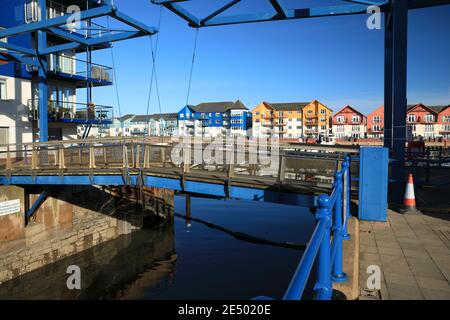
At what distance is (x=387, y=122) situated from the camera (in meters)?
12.2

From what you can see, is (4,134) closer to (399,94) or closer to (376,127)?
(399,94)

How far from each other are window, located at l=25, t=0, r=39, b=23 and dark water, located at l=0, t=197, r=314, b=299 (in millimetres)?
14193

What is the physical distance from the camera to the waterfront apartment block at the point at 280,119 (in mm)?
109750

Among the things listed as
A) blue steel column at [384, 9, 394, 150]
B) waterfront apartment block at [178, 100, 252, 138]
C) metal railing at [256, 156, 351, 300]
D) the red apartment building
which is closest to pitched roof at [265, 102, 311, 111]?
waterfront apartment block at [178, 100, 252, 138]

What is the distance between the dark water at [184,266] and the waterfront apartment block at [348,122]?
282ft

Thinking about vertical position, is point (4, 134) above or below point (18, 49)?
below

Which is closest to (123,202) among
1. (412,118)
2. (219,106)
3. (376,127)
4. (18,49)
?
(18,49)

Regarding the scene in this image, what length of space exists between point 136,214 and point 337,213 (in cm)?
1804

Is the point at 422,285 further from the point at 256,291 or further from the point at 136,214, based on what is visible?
the point at 136,214

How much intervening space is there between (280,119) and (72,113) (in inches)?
3672

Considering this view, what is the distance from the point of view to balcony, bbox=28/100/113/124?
21.3m

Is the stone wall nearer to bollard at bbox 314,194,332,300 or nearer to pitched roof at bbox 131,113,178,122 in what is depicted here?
bollard at bbox 314,194,332,300

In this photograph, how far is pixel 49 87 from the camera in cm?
2327

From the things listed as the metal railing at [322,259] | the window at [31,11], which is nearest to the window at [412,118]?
the window at [31,11]
